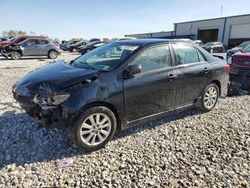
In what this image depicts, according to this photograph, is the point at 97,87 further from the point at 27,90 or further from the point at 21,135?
the point at 21,135

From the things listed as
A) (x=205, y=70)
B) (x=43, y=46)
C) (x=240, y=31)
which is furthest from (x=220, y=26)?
(x=205, y=70)

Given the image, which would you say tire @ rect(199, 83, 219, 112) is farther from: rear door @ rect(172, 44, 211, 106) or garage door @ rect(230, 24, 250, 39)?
garage door @ rect(230, 24, 250, 39)

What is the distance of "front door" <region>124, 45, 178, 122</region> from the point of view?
11.1ft

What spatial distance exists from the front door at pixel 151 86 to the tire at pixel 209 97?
1.01 metres

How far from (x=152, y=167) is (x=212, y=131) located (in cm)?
169

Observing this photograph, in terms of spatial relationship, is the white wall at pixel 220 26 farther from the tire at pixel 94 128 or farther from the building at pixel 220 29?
the tire at pixel 94 128

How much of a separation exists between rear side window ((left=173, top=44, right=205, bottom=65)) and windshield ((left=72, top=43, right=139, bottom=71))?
923mm

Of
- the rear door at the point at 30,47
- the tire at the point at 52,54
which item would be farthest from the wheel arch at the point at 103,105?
the tire at the point at 52,54

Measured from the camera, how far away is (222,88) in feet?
16.1

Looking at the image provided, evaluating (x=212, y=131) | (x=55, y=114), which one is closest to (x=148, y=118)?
(x=212, y=131)

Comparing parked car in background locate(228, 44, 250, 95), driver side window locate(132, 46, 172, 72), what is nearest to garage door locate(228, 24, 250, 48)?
parked car in background locate(228, 44, 250, 95)

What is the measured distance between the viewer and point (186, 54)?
420 centimetres

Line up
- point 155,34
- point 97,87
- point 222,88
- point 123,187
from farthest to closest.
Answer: point 155,34 → point 222,88 → point 97,87 → point 123,187

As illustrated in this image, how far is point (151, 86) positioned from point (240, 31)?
3262cm
